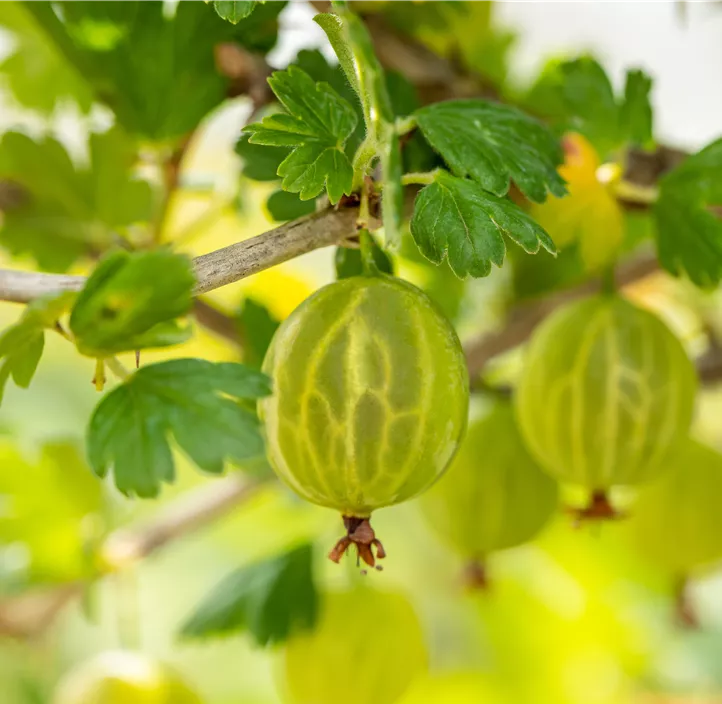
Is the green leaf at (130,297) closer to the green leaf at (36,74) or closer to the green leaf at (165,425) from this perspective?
the green leaf at (165,425)

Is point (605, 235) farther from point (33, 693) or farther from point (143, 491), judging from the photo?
point (33, 693)

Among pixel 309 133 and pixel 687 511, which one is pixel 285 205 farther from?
pixel 687 511

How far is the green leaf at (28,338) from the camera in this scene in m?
0.32

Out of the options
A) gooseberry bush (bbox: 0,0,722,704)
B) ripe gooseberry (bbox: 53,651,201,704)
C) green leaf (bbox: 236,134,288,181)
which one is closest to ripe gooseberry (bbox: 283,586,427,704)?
gooseberry bush (bbox: 0,0,722,704)

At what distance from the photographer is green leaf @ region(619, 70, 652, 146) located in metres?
0.54

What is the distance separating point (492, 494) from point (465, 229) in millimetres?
369

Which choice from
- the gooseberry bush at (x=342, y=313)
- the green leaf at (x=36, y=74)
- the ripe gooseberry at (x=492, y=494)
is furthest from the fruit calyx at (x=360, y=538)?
the green leaf at (x=36, y=74)

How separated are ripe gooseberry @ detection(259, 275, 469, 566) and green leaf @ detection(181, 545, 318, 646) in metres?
0.32

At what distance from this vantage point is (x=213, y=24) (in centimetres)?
56

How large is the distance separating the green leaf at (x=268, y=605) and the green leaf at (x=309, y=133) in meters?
0.41

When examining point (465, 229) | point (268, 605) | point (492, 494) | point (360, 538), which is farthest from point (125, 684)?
point (465, 229)

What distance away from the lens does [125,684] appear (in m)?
0.74

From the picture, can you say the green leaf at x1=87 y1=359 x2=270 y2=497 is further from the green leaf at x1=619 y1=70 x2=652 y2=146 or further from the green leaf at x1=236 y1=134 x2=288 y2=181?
the green leaf at x1=619 y1=70 x2=652 y2=146

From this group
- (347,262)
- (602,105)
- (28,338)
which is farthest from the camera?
(602,105)
